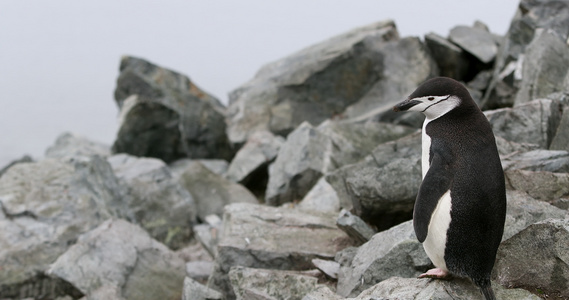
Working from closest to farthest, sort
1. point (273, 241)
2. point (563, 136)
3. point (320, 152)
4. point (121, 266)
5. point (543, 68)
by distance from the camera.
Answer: point (563, 136) < point (273, 241) < point (121, 266) < point (543, 68) < point (320, 152)

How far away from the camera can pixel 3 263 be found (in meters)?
8.52

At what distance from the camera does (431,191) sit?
173 inches

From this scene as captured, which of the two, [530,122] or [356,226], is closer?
[356,226]

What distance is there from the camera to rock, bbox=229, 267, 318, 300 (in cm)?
582

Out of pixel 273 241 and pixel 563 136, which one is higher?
pixel 563 136

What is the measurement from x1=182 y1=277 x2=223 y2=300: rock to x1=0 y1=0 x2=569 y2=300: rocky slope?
0.02m

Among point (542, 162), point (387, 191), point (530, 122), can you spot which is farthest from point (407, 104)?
point (530, 122)

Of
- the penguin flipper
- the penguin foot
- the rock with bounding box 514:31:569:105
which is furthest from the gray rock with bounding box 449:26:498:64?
the penguin foot

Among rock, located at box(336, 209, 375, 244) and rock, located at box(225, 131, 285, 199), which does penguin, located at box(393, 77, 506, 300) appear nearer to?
rock, located at box(336, 209, 375, 244)

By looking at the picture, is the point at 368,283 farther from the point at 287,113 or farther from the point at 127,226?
the point at 287,113

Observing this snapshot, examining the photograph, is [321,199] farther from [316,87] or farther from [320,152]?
[316,87]

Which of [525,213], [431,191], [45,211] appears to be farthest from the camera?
[45,211]

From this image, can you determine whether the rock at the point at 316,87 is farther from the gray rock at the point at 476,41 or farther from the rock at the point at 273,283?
the rock at the point at 273,283

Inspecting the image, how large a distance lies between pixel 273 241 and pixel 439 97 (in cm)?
330
